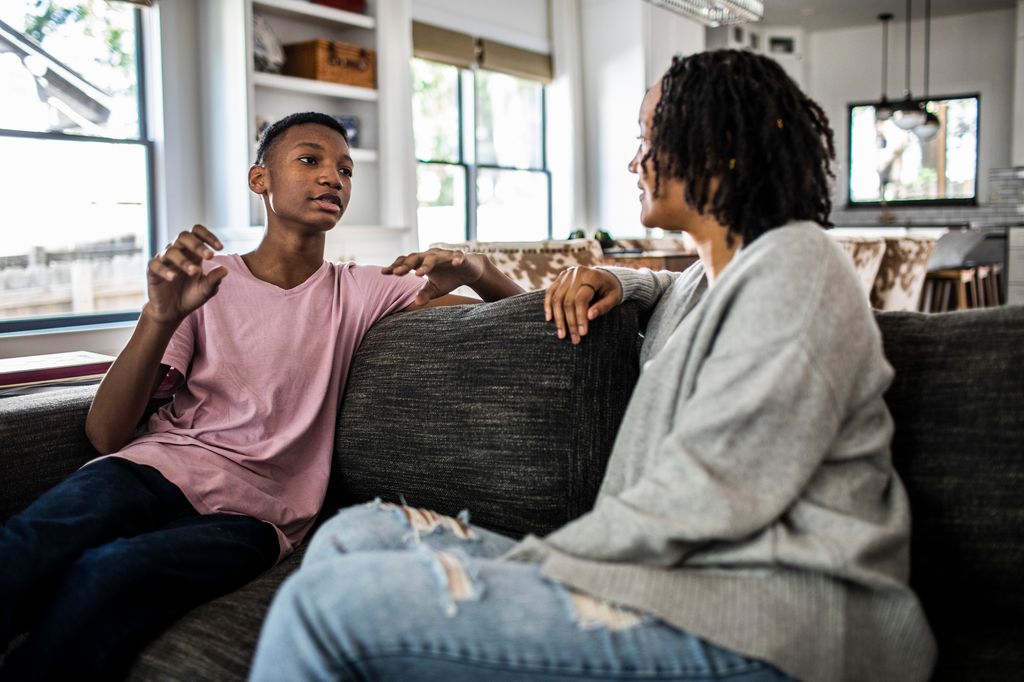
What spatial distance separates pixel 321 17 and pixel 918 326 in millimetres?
4555

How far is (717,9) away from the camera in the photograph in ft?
15.5

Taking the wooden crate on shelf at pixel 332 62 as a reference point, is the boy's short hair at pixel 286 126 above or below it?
below

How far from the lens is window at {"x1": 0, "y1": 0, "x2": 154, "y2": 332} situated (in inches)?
169

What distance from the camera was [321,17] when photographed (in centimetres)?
530

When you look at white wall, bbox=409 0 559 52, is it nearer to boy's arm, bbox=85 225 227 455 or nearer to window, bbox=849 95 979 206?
window, bbox=849 95 979 206

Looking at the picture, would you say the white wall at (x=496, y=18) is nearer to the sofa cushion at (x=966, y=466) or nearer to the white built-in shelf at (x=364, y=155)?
the white built-in shelf at (x=364, y=155)

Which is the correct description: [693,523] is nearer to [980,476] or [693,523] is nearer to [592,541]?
[592,541]

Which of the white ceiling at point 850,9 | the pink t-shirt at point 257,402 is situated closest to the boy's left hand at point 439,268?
the pink t-shirt at point 257,402

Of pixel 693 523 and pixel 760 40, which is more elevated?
pixel 760 40

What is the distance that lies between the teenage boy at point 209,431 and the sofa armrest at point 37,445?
52mm

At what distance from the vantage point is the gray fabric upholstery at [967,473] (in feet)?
4.25

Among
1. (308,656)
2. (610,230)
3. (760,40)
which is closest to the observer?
(308,656)

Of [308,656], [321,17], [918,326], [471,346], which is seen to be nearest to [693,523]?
[308,656]

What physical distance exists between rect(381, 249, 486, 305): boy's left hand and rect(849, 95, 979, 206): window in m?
8.23
